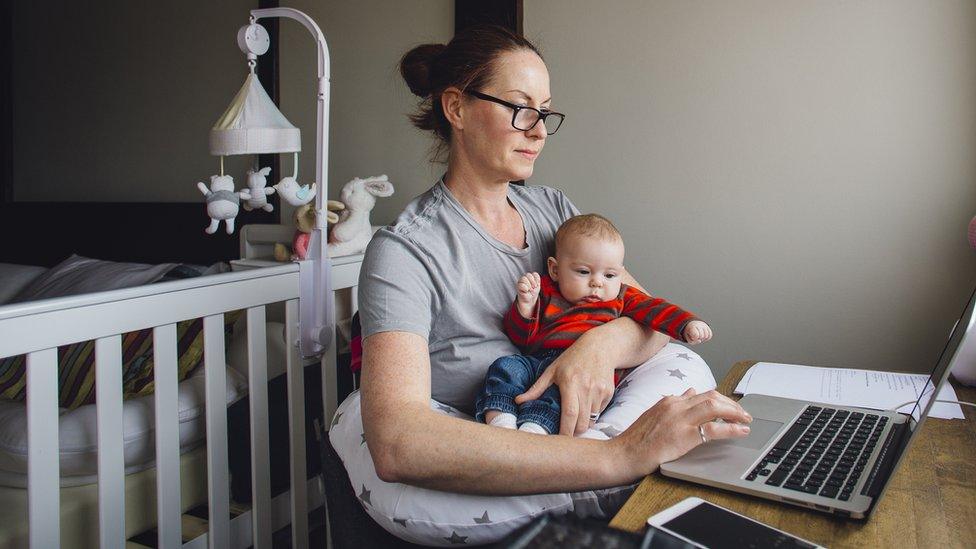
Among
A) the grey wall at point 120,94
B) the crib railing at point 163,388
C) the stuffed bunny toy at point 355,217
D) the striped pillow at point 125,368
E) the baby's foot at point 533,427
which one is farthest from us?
the grey wall at point 120,94

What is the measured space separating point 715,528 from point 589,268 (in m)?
0.75

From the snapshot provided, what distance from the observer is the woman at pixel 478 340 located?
0.96 metres

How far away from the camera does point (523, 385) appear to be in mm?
1266

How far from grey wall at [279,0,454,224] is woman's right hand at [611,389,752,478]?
171cm

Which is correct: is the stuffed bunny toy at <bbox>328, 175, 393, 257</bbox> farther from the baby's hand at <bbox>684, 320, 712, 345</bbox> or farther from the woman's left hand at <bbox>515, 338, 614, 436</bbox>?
the baby's hand at <bbox>684, 320, 712, 345</bbox>

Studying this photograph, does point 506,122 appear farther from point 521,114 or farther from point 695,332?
point 695,332

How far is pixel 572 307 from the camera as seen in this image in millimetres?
1438

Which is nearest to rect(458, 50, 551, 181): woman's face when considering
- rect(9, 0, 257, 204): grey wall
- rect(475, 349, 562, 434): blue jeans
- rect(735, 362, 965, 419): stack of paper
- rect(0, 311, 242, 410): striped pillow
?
rect(475, 349, 562, 434): blue jeans

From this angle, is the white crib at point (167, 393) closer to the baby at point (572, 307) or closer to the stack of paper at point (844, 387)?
the baby at point (572, 307)

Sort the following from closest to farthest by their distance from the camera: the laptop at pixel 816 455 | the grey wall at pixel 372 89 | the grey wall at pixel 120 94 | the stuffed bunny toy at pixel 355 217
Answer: the laptop at pixel 816 455, the stuffed bunny toy at pixel 355 217, the grey wall at pixel 372 89, the grey wall at pixel 120 94

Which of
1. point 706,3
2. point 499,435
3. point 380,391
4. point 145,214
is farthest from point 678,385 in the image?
point 145,214

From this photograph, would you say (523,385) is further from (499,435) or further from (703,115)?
(703,115)

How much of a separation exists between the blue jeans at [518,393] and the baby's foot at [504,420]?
0.01m

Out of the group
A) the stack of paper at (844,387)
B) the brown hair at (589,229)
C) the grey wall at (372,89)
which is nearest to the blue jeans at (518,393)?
the brown hair at (589,229)
